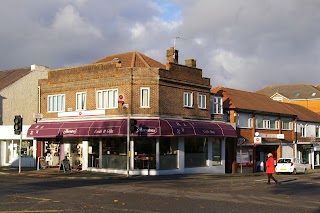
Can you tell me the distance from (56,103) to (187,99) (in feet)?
35.9

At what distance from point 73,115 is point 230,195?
801 inches

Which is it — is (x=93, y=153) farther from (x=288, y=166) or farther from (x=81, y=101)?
(x=288, y=166)

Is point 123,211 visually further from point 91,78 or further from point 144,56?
point 144,56

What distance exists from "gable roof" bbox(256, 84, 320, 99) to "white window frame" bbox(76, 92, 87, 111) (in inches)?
2012

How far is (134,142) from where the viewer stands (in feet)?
108

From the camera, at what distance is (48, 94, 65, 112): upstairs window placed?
124 feet

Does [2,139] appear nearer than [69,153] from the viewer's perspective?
No

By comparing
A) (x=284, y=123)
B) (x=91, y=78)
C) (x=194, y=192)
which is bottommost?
(x=194, y=192)

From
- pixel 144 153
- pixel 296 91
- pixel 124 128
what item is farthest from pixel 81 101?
pixel 296 91

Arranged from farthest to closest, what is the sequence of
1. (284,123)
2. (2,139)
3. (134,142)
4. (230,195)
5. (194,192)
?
(284,123)
(2,139)
(134,142)
(194,192)
(230,195)

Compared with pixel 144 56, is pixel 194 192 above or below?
A: below

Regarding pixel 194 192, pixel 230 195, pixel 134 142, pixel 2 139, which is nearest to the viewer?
pixel 230 195

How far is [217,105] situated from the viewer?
133 ft

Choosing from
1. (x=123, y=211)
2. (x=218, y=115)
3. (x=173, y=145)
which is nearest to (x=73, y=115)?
(x=173, y=145)
